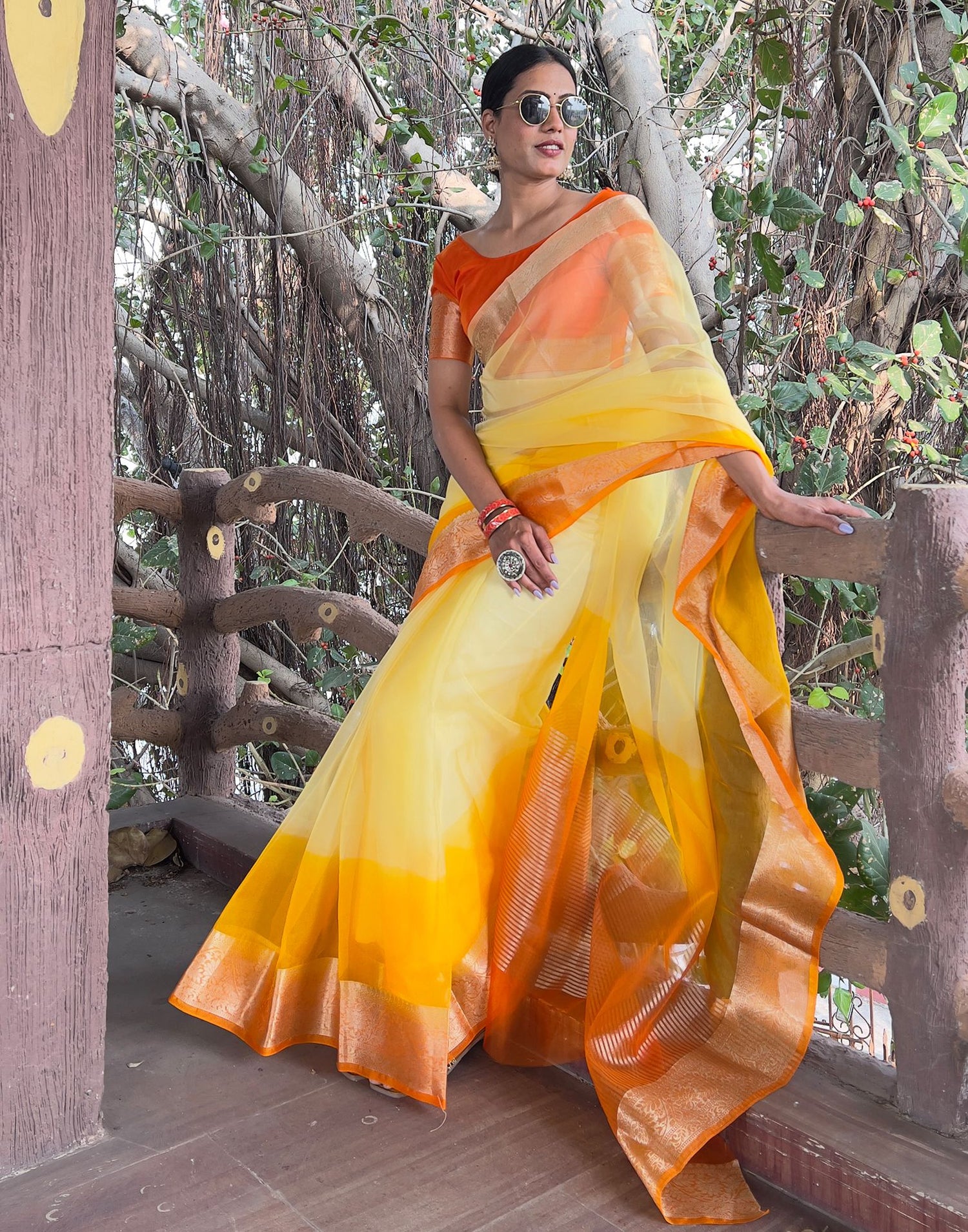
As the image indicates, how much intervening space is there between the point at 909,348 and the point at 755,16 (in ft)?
2.82

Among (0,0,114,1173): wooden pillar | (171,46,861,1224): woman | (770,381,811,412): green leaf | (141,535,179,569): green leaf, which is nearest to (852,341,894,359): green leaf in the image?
(770,381,811,412): green leaf

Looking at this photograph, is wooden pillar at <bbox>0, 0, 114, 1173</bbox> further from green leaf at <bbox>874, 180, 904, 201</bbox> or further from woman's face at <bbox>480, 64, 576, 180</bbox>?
green leaf at <bbox>874, 180, 904, 201</bbox>

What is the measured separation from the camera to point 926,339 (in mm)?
2234

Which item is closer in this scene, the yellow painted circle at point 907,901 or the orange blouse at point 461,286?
the yellow painted circle at point 907,901

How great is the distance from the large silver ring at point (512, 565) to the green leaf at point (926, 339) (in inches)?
49.5

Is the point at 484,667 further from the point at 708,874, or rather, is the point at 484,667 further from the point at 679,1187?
the point at 679,1187

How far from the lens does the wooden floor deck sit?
116 centimetres

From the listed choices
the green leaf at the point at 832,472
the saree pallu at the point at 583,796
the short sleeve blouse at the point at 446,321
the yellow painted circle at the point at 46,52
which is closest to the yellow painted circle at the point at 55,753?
the saree pallu at the point at 583,796

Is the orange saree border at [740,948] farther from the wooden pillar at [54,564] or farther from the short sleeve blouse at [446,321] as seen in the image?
the wooden pillar at [54,564]

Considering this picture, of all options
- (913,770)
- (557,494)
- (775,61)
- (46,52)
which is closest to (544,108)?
(557,494)

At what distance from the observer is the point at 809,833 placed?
1.25 meters

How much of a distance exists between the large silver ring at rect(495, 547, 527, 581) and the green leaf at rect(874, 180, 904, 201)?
4.48 feet

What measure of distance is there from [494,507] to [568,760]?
0.34 meters

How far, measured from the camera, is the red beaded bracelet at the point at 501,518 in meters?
1.43
